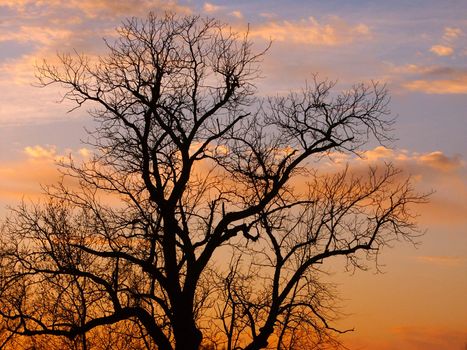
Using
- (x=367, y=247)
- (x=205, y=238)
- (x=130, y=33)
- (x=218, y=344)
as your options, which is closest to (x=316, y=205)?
(x=367, y=247)

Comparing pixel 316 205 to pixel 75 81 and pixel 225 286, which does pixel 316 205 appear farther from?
pixel 75 81

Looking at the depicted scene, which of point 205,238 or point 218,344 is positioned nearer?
point 205,238

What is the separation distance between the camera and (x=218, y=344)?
85.1 ft

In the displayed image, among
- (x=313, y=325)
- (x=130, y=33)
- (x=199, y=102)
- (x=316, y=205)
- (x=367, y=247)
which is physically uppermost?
(x=130, y=33)

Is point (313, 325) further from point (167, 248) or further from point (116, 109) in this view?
point (116, 109)

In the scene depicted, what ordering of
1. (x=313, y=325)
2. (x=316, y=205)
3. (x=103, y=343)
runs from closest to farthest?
(x=313, y=325), (x=316, y=205), (x=103, y=343)

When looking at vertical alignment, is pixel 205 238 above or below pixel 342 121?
→ below

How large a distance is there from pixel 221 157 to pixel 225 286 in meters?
4.28

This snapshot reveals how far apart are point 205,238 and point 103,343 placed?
12.4 metres

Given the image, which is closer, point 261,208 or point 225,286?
point 261,208

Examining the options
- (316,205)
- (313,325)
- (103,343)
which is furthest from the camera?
(103,343)

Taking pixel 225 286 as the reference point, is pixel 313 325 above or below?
below

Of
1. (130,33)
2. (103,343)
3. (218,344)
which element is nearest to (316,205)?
(218,344)

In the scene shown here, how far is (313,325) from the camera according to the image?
23.4m
